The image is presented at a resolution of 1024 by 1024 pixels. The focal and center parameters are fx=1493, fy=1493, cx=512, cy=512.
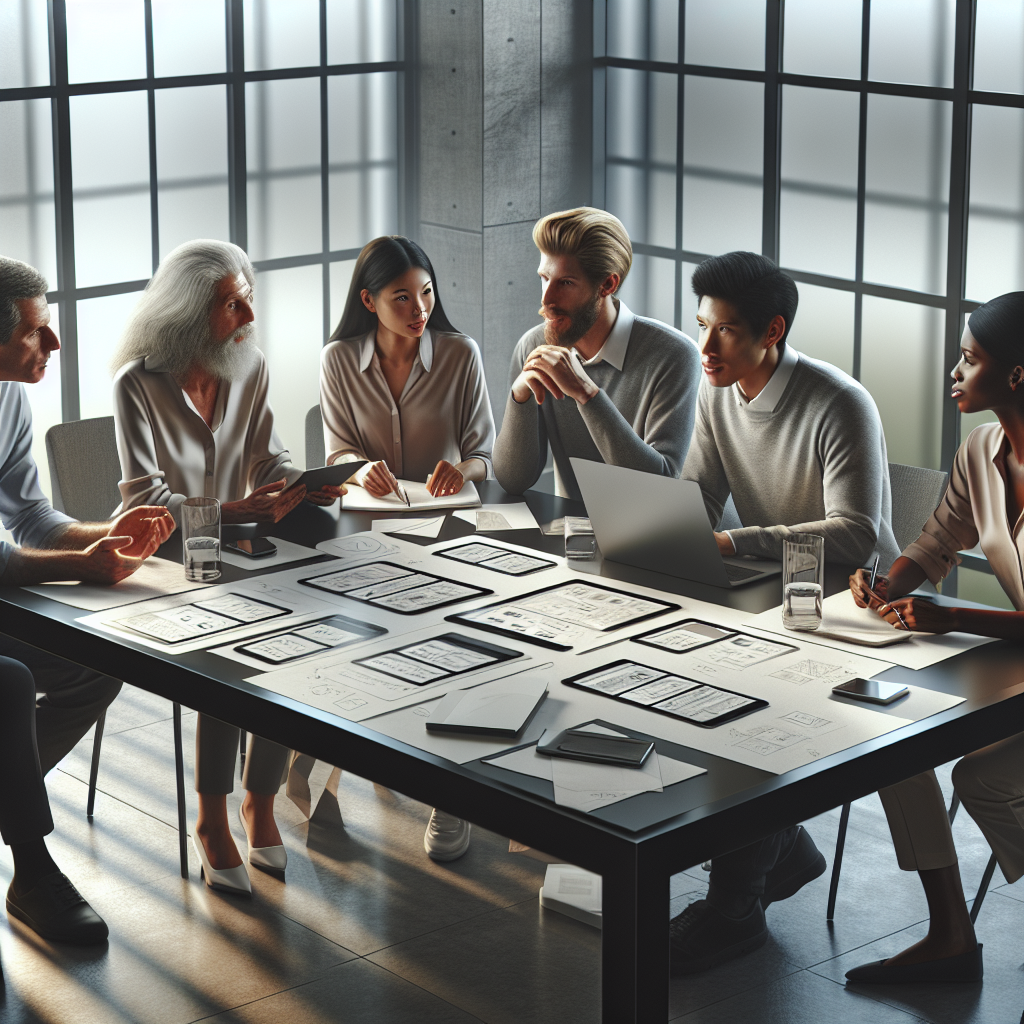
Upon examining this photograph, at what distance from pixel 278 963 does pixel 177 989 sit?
21 cm

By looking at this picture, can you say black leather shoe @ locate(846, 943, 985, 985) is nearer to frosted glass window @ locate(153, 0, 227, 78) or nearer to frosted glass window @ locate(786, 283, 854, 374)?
frosted glass window @ locate(786, 283, 854, 374)

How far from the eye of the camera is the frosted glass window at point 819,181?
191 inches

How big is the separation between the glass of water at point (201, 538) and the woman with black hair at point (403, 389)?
83cm

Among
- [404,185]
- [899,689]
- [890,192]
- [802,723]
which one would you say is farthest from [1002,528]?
[404,185]

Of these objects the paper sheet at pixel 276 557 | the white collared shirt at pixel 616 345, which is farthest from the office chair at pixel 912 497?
the paper sheet at pixel 276 557

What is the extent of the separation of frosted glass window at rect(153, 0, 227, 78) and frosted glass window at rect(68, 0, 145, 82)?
7 centimetres

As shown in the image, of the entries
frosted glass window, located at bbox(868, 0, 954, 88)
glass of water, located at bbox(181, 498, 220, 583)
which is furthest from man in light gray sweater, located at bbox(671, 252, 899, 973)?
frosted glass window, located at bbox(868, 0, 954, 88)

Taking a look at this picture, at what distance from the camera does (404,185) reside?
5.70 metres

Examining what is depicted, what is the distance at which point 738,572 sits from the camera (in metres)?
3.00

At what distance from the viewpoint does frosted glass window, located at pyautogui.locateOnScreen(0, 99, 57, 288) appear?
14.6 feet

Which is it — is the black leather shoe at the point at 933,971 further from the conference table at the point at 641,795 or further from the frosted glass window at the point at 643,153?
the frosted glass window at the point at 643,153

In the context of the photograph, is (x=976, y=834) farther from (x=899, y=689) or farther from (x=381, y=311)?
(x=381, y=311)

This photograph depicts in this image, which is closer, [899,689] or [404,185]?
[899,689]

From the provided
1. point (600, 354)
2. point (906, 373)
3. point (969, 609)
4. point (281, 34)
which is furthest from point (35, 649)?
point (906, 373)
